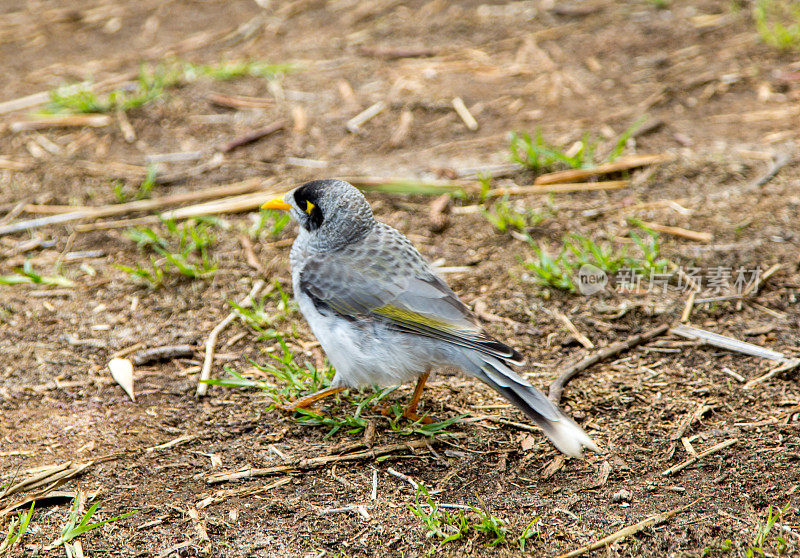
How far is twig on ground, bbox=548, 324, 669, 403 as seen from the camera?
4.87 metres

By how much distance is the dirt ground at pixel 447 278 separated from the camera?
404cm

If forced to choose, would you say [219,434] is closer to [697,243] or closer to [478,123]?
[697,243]

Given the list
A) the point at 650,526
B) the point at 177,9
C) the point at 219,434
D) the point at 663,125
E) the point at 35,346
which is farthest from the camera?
the point at 177,9

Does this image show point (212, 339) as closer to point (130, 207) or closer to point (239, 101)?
point (130, 207)

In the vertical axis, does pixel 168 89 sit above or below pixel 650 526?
above

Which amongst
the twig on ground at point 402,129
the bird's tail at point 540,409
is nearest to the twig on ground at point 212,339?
the bird's tail at point 540,409

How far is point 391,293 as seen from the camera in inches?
191

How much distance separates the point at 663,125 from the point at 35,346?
5.99 m

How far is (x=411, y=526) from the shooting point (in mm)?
3943

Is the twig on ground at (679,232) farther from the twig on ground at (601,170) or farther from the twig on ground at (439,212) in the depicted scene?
the twig on ground at (439,212)

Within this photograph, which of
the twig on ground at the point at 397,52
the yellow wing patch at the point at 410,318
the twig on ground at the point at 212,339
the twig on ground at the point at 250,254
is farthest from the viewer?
the twig on ground at the point at 397,52

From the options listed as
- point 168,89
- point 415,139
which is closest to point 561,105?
point 415,139

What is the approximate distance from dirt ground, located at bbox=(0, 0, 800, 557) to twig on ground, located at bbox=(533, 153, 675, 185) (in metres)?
0.11

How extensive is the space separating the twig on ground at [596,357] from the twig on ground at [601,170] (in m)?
2.14
